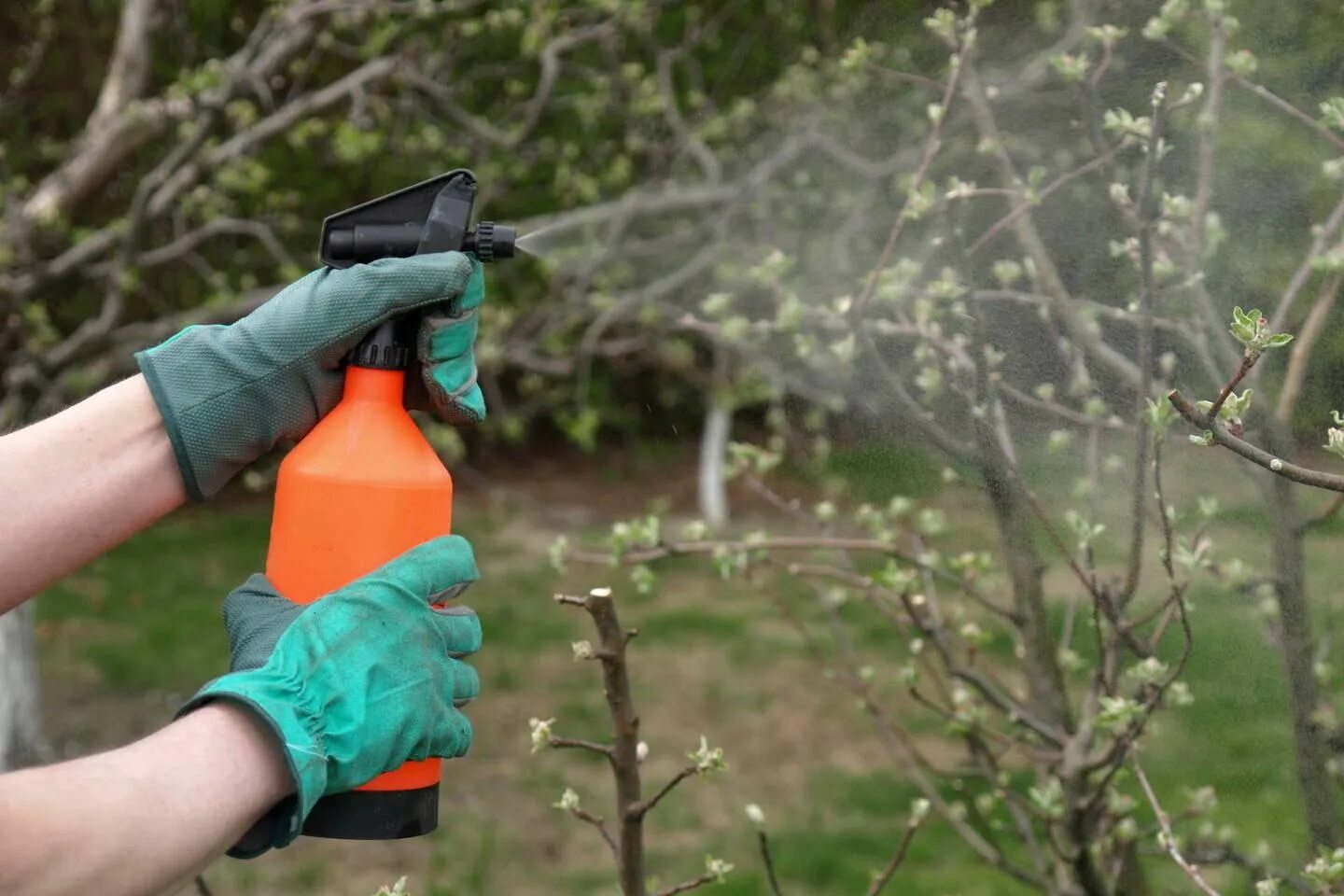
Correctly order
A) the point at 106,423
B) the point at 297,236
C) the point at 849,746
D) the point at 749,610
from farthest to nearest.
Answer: the point at 749,610 → the point at 297,236 → the point at 849,746 → the point at 106,423

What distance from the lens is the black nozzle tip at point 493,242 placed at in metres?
1.80

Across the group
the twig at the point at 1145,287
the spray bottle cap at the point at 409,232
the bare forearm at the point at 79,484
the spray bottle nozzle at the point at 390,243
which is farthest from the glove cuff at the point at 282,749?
the twig at the point at 1145,287

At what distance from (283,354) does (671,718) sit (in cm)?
388

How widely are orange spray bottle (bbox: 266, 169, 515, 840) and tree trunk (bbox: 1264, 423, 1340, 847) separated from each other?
1.23 m

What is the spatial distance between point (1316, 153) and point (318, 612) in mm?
1556

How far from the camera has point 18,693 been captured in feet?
13.6

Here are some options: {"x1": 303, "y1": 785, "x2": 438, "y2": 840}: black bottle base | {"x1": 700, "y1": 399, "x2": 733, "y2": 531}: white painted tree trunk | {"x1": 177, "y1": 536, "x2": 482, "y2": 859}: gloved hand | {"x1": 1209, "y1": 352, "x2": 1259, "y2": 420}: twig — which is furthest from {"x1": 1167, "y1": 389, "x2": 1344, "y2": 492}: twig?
{"x1": 700, "y1": 399, "x2": 733, "y2": 531}: white painted tree trunk

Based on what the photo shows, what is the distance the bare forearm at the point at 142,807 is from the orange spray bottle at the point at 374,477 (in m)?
0.26

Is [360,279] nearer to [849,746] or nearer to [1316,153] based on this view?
[1316,153]

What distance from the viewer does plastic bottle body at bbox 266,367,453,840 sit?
5.52 feet

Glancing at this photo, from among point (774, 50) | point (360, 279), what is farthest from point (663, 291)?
point (360, 279)

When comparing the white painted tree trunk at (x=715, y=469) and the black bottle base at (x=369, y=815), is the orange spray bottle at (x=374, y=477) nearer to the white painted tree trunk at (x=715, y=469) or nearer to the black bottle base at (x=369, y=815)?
the black bottle base at (x=369, y=815)

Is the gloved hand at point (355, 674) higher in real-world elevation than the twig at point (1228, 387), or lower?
lower

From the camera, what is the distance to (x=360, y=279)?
172 centimetres
